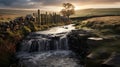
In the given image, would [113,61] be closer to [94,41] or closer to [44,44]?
[94,41]

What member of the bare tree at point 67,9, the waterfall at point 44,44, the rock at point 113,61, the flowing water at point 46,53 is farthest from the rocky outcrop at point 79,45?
the bare tree at point 67,9

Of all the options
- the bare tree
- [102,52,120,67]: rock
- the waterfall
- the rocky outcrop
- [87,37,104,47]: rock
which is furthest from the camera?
the bare tree

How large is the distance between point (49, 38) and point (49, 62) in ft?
29.7

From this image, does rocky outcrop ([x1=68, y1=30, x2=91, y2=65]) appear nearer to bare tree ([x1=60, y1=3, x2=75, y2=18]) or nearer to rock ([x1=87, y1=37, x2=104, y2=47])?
rock ([x1=87, y1=37, x2=104, y2=47])

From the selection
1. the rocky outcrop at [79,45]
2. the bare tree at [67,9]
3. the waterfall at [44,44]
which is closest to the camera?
the rocky outcrop at [79,45]

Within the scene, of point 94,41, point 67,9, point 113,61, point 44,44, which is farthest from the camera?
point 67,9

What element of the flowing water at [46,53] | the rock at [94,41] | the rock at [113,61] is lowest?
the flowing water at [46,53]

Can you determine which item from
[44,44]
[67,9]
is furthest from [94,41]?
[67,9]

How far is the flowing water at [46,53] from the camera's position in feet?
74.2

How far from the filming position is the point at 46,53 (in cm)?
2762

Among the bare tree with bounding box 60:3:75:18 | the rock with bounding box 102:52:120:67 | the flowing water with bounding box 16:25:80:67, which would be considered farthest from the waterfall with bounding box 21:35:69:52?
the bare tree with bounding box 60:3:75:18

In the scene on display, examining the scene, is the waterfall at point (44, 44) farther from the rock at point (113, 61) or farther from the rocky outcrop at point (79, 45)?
the rock at point (113, 61)

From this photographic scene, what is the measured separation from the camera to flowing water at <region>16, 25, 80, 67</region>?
74.2 ft

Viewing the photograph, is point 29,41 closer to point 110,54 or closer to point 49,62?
point 49,62
